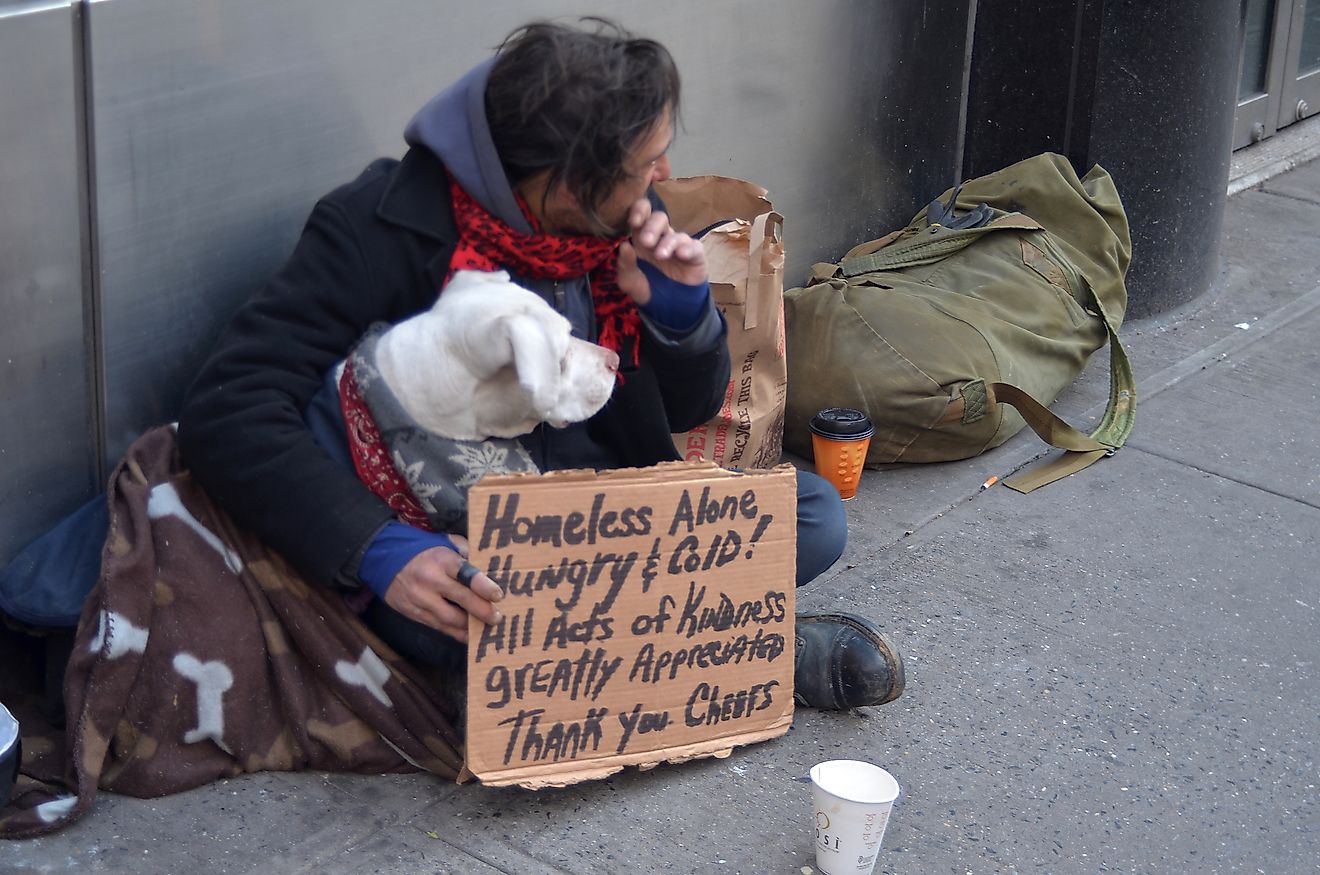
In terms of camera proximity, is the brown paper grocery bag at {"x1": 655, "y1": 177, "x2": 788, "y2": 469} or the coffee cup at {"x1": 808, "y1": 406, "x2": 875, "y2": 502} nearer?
the brown paper grocery bag at {"x1": 655, "y1": 177, "x2": 788, "y2": 469}

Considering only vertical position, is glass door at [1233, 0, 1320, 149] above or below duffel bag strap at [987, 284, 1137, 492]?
above

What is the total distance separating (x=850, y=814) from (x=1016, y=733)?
0.57 metres

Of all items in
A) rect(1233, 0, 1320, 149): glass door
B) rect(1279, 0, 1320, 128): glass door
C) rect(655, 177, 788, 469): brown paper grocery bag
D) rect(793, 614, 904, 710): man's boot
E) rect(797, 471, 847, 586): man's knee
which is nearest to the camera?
rect(793, 614, 904, 710): man's boot

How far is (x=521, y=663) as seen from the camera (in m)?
2.11

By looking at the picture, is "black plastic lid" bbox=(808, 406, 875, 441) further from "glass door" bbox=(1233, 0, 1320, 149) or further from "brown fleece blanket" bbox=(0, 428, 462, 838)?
"glass door" bbox=(1233, 0, 1320, 149)

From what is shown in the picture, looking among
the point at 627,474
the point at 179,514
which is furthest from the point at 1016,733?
the point at 179,514

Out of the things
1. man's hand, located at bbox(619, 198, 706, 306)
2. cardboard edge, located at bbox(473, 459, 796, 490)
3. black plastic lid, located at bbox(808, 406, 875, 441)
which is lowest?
black plastic lid, located at bbox(808, 406, 875, 441)

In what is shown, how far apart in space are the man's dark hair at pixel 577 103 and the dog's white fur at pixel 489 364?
174 millimetres

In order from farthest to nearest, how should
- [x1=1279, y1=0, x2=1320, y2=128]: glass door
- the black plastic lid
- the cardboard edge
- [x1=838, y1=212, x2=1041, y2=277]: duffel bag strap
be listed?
[x1=1279, y1=0, x2=1320, y2=128]: glass door < [x1=838, y1=212, x2=1041, y2=277]: duffel bag strap < the black plastic lid < the cardboard edge

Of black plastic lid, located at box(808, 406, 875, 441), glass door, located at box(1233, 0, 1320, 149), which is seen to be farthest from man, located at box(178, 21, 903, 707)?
glass door, located at box(1233, 0, 1320, 149)

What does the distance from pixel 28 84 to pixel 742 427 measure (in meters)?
1.45

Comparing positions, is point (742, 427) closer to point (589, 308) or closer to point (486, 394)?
point (589, 308)

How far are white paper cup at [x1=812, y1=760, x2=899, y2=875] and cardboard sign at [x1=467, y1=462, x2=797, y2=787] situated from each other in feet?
0.84

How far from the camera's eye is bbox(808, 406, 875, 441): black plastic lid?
313 cm
